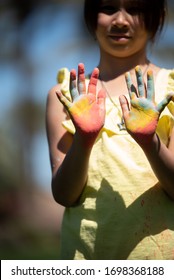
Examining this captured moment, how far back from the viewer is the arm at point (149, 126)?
1207mm

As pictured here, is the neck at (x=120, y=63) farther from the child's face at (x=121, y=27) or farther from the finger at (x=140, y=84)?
the finger at (x=140, y=84)

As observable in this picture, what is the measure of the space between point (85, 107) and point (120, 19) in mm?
223

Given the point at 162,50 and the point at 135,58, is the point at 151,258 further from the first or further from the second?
the point at 162,50

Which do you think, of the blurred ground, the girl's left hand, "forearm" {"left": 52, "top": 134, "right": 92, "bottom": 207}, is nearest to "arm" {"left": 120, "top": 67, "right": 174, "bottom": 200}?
the girl's left hand

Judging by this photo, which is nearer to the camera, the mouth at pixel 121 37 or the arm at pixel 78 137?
the arm at pixel 78 137

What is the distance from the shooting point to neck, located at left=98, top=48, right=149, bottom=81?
140 centimetres

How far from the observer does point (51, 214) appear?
17.2 feet

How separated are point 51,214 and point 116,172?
4010mm

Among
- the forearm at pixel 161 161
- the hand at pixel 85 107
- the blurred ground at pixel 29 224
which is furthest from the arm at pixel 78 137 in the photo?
the blurred ground at pixel 29 224

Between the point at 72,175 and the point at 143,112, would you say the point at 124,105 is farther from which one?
the point at 72,175

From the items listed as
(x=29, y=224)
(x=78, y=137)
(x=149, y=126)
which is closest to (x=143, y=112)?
(x=149, y=126)

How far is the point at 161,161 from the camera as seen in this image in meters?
1.24

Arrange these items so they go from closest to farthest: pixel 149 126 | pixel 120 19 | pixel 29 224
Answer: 1. pixel 149 126
2. pixel 120 19
3. pixel 29 224

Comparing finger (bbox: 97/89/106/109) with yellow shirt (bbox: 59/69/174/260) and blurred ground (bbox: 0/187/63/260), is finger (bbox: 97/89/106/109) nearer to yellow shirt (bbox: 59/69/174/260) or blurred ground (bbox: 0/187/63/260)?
yellow shirt (bbox: 59/69/174/260)
